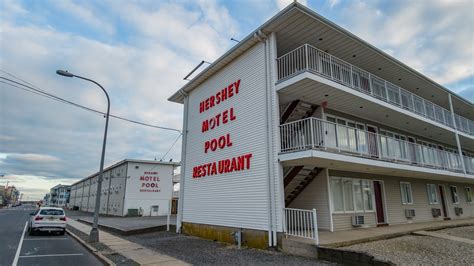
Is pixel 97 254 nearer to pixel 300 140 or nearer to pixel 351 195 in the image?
pixel 300 140

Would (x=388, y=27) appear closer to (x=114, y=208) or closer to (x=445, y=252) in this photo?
(x=445, y=252)

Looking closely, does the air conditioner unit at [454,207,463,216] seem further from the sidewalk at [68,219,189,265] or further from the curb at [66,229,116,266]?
the curb at [66,229,116,266]

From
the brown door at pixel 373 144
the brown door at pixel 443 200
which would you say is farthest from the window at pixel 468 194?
the brown door at pixel 373 144

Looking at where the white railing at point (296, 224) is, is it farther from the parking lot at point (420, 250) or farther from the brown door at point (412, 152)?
the brown door at point (412, 152)

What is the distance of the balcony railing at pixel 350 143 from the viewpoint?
11359mm

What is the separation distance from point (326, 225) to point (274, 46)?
27.3 ft

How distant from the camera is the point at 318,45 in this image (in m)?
13.3

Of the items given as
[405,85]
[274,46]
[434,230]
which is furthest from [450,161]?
[274,46]

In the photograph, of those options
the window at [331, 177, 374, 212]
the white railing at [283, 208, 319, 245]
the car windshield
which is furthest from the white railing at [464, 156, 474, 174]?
the car windshield

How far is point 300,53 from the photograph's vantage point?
12758 mm

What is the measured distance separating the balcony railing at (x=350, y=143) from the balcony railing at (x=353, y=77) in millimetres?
2040

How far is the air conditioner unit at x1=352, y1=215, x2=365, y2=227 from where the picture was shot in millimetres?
13160

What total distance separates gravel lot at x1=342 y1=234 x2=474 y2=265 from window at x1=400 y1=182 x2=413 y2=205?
245 inches

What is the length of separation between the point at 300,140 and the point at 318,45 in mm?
4981
